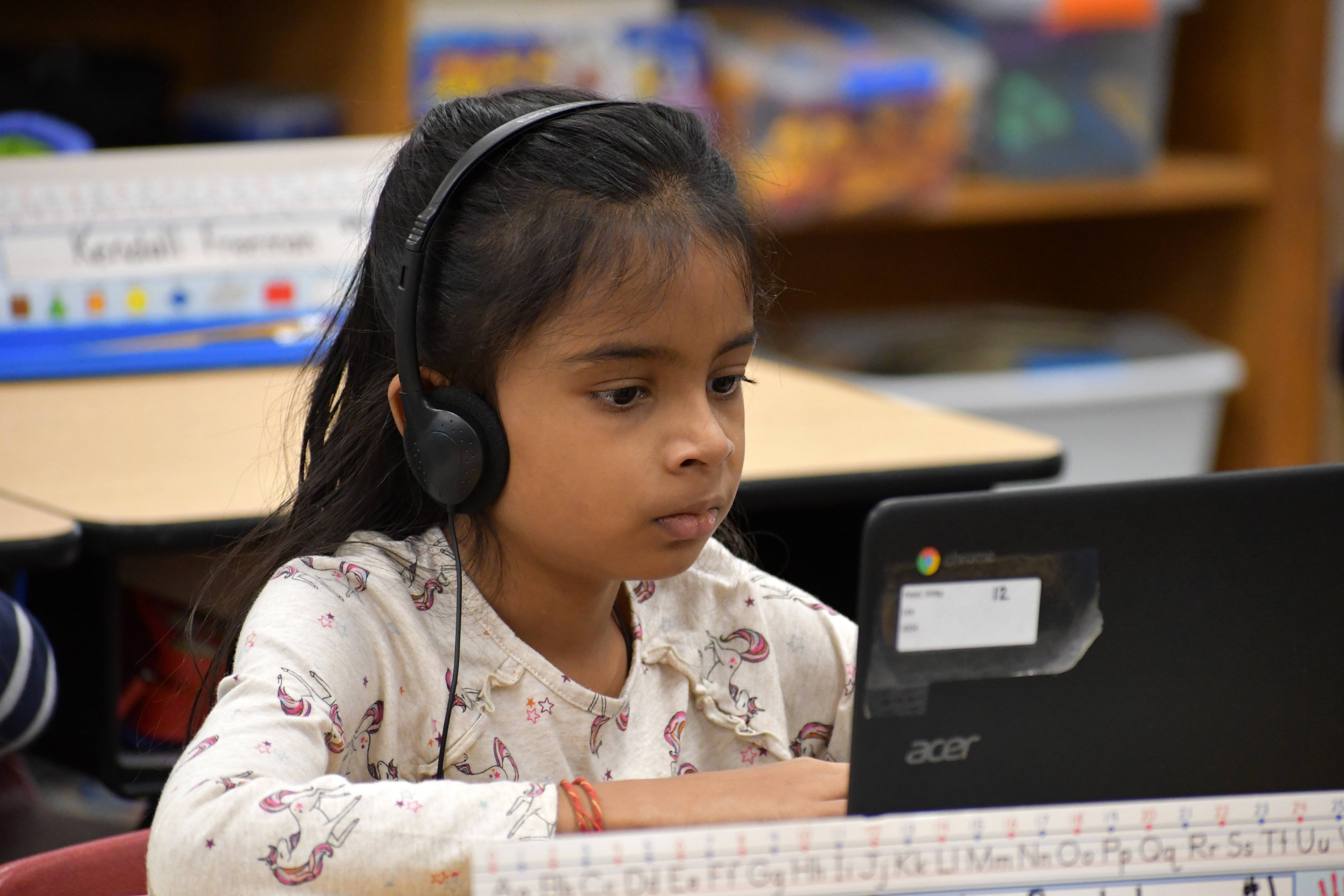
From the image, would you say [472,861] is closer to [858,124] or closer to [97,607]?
[97,607]

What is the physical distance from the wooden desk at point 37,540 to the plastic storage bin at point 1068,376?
4.59ft

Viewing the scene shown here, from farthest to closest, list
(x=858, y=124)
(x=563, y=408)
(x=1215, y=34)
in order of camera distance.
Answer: (x=1215, y=34) → (x=858, y=124) → (x=563, y=408)

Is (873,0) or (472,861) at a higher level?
(873,0)

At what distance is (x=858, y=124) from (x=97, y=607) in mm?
1331

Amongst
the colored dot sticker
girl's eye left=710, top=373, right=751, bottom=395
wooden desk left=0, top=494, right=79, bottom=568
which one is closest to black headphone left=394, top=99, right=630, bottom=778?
girl's eye left=710, top=373, right=751, bottom=395

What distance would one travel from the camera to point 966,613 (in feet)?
1.72

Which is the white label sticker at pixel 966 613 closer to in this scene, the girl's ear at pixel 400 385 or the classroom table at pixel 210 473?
the girl's ear at pixel 400 385

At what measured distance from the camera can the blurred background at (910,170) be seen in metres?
1.57

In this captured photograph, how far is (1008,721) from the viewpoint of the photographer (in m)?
0.54

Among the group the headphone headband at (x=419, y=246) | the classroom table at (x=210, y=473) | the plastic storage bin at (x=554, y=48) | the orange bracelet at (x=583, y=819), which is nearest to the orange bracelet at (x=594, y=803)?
the orange bracelet at (x=583, y=819)

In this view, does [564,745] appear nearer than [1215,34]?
Yes

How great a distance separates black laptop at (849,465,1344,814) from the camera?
0.52 meters

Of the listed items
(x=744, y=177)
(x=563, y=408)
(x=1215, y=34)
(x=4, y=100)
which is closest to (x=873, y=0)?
(x=1215, y=34)

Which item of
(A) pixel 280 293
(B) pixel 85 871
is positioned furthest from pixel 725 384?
(A) pixel 280 293
